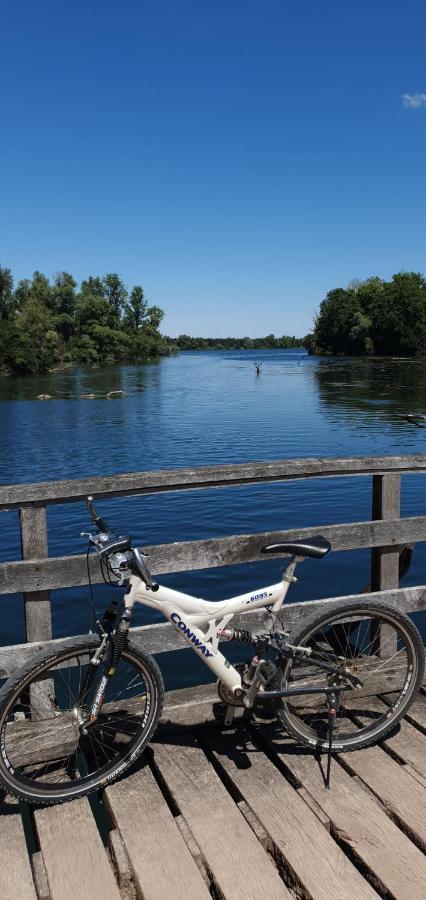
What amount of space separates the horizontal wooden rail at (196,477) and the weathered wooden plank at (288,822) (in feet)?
4.62

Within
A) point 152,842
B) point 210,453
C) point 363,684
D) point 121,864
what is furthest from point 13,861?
point 210,453

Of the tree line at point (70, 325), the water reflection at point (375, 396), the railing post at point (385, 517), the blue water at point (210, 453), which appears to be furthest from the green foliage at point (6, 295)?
the railing post at point (385, 517)

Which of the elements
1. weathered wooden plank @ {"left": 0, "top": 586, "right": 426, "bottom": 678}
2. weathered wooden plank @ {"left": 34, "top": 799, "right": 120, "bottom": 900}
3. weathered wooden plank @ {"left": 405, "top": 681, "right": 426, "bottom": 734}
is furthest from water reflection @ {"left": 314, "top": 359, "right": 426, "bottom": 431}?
weathered wooden plank @ {"left": 34, "top": 799, "right": 120, "bottom": 900}

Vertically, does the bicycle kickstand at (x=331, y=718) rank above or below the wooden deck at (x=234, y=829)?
above

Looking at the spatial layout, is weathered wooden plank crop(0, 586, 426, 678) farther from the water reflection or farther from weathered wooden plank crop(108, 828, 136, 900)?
the water reflection

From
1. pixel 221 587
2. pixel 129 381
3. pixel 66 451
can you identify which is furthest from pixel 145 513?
pixel 129 381

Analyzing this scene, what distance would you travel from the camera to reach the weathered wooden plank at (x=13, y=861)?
9.12ft

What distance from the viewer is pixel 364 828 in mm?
3146

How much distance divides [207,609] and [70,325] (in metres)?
122

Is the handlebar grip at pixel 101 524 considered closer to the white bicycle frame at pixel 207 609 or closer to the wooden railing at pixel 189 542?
the white bicycle frame at pixel 207 609

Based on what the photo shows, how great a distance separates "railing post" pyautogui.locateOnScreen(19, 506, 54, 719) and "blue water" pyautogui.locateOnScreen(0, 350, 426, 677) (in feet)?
20.4

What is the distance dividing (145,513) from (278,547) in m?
14.4

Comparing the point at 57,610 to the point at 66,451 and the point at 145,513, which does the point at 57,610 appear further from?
the point at 66,451

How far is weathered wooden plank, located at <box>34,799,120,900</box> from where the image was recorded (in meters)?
2.78
